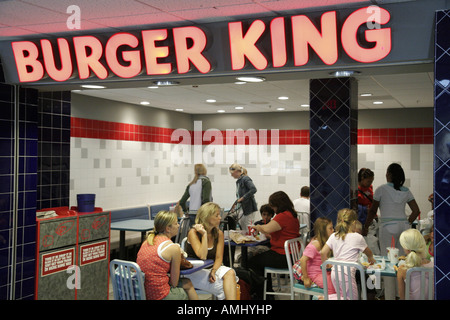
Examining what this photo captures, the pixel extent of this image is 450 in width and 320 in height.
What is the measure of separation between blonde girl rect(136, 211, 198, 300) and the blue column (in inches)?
65.7

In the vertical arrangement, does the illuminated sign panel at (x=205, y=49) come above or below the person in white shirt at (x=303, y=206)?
above

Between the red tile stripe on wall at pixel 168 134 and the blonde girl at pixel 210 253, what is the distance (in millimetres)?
3395

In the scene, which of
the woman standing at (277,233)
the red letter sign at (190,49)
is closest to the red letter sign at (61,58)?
the red letter sign at (190,49)

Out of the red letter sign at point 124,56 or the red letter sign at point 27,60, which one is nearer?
the red letter sign at point 124,56

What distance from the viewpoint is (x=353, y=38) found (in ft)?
9.95

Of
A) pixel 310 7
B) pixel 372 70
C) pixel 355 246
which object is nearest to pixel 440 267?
pixel 355 246

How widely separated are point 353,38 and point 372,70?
0.87ft

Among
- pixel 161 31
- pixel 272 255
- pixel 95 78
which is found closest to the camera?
pixel 161 31

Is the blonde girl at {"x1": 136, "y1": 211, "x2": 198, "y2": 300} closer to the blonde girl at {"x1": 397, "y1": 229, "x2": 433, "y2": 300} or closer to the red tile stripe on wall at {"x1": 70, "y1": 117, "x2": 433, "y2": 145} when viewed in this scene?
the blonde girl at {"x1": 397, "y1": 229, "x2": 433, "y2": 300}

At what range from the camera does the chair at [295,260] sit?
3826 millimetres

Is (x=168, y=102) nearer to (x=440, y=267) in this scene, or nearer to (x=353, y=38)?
(x=353, y=38)

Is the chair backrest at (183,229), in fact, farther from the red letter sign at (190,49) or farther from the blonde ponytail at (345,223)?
the red letter sign at (190,49)

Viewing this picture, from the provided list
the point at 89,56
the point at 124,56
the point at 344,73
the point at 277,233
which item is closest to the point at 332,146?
the point at 277,233

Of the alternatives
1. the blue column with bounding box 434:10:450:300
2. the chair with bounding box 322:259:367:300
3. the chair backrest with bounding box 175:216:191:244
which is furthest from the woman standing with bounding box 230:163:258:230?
the blue column with bounding box 434:10:450:300
